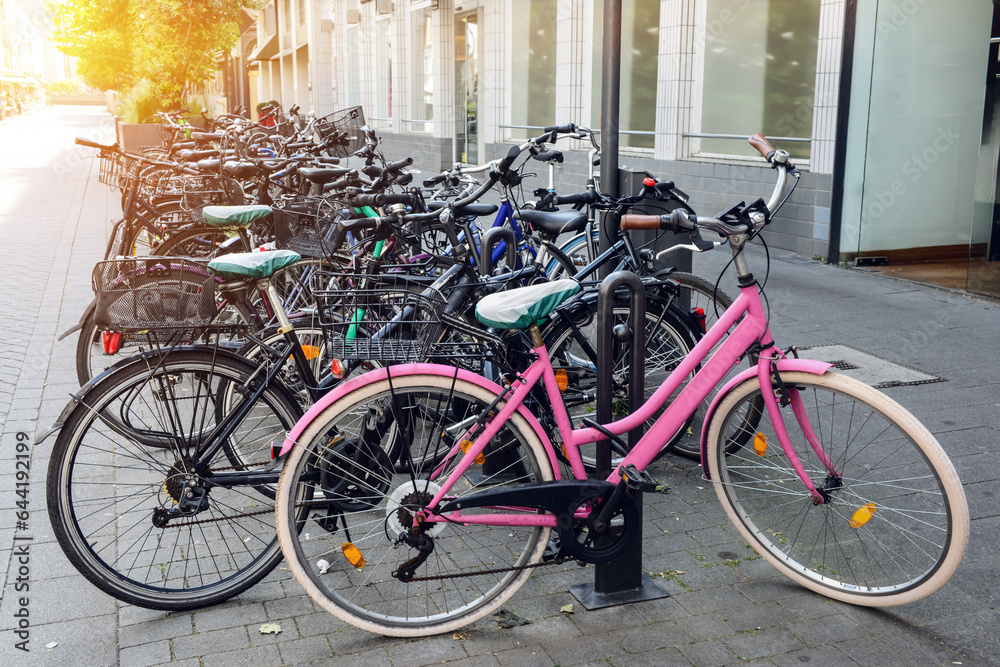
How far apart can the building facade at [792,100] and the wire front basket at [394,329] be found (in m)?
5.55

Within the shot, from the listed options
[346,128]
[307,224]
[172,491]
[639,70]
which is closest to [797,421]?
[172,491]

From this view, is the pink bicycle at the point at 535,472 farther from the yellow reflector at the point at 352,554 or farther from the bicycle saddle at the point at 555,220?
the bicycle saddle at the point at 555,220

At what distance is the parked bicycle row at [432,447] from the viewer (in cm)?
296

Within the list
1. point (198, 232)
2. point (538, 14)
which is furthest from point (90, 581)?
point (538, 14)

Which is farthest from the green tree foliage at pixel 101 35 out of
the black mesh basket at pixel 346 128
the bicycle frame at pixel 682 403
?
the bicycle frame at pixel 682 403

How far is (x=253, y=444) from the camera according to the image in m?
3.46

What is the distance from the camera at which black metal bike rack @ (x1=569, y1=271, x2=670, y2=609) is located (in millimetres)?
3010

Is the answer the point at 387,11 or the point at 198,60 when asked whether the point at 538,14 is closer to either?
the point at 387,11

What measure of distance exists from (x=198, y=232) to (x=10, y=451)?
174cm

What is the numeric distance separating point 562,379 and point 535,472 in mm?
849

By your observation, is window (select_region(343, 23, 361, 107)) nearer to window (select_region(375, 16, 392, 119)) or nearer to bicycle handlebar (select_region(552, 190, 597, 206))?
window (select_region(375, 16, 392, 119))

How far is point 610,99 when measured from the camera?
4.45 m

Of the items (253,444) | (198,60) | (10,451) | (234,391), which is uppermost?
(198,60)

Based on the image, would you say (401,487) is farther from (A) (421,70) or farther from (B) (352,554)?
(A) (421,70)
